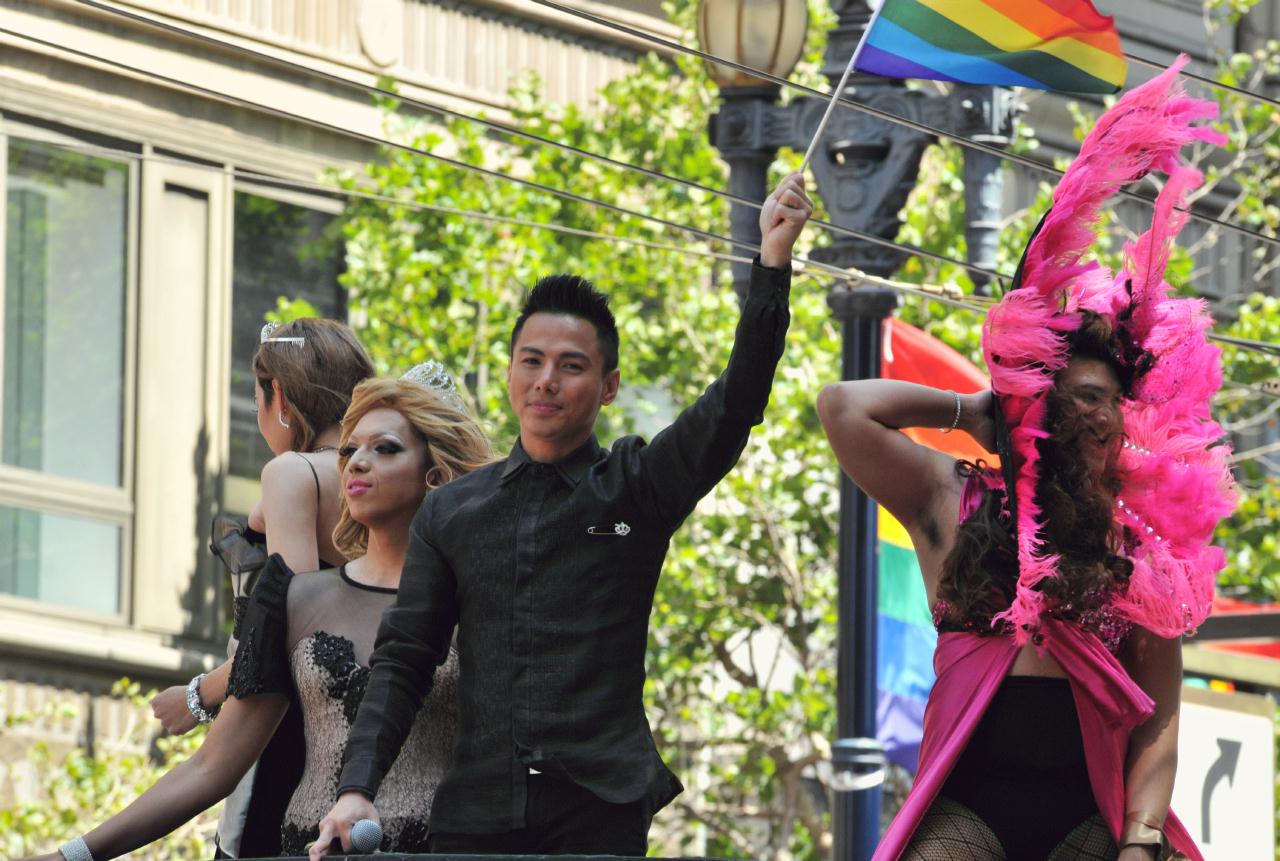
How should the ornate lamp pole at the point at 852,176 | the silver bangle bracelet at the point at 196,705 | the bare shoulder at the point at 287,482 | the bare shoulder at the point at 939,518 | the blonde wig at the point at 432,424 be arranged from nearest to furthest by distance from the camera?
the bare shoulder at the point at 939,518
the blonde wig at the point at 432,424
the silver bangle bracelet at the point at 196,705
the bare shoulder at the point at 287,482
the ornate lamp pole at the point at 852,176

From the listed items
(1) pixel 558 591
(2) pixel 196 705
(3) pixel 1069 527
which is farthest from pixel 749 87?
(1) pixel 558 591

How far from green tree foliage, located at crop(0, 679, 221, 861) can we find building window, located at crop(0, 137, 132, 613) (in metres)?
0.94

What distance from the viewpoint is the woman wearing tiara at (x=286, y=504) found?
5.31 metres

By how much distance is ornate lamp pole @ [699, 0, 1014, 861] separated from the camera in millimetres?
9336

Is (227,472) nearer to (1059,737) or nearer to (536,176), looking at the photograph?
(536,176)

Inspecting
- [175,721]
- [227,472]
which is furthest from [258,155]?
[175,721]

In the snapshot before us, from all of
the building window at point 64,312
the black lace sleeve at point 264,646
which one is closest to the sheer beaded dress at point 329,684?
the black lace sleeve at point 264,646

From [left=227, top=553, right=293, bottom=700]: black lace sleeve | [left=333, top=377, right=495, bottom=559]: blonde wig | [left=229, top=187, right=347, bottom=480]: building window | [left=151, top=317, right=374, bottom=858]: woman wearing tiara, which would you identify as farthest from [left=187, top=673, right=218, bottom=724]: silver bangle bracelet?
[left=229, top=187, right=347, bottom=480]: building window

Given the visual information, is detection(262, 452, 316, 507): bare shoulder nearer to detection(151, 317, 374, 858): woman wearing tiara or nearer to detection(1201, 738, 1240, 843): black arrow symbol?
detection(151, 317, 374, 858): woman wearing tiara

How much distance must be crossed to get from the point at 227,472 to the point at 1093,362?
447 inches

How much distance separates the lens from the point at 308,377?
5898mm

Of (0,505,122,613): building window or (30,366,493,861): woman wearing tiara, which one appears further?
(0,505,122,613): building window

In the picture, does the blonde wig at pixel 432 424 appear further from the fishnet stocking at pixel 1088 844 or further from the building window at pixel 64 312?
the building window at pixel 64 312

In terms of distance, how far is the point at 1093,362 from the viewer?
500cm
